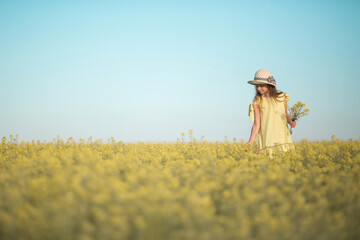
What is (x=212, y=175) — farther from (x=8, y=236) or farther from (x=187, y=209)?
(x=8, y=236)

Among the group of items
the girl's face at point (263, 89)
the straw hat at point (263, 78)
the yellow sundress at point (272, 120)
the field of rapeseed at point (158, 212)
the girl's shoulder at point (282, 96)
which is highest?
the straw hat at point (263, 78)

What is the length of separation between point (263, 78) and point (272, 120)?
85 centimetres

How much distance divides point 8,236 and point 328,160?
541 centimetres

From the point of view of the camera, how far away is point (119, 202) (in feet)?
8.95

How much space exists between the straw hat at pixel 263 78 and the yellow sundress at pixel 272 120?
382 mm

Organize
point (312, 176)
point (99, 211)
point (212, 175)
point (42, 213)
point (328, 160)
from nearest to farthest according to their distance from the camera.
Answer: point (99, 211) < point (42, 213) < point (212, 175) < point (312, 176) < point (328, 160)

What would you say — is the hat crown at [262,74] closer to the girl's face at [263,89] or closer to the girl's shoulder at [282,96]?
the girl's face at [263,89]

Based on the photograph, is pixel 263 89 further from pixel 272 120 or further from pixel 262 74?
pixel 272 120

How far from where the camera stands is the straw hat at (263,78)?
6109 mm

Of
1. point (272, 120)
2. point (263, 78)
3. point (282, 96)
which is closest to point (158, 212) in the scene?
point (263, 78)

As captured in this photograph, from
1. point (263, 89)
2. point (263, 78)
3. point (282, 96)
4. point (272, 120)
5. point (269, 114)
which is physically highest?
point (263, 78)

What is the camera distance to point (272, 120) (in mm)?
6355

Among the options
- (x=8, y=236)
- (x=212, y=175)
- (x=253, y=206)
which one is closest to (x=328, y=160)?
(x=212, y=175)

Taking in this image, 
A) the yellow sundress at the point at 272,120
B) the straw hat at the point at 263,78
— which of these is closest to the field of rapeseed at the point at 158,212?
the yellow sundress at the point at 272,120
